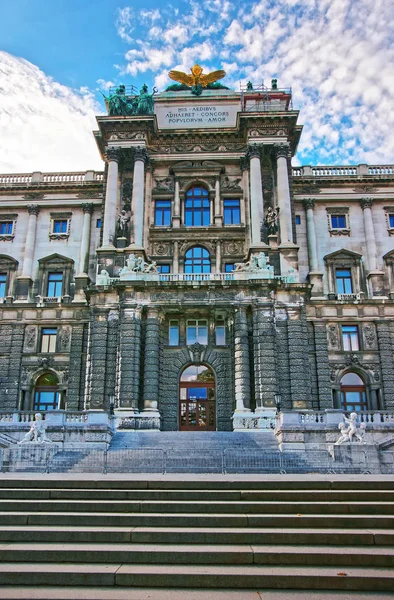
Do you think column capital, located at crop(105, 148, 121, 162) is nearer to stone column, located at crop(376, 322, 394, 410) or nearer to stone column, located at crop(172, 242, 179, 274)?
stone column, located at crop(172, 242, 179, 274)

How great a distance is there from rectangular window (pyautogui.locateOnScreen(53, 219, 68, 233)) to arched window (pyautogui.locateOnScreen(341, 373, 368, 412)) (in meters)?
26.0

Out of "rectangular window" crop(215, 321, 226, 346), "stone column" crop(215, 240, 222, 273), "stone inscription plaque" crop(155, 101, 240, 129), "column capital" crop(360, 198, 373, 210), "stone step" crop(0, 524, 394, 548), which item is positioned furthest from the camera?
"column capital" crop(360, 198, 373, 210)

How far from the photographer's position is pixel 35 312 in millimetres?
43750

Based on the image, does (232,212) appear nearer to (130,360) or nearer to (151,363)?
(151,363)

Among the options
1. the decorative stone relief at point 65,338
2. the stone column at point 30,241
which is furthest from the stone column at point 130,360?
the stone column at point 30,241

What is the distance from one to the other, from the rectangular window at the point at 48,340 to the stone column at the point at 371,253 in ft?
83.3

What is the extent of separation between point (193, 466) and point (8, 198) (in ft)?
114

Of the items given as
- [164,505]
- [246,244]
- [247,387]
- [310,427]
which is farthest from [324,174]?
[164,505]

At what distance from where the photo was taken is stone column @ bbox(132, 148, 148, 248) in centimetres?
4142

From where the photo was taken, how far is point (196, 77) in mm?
48125

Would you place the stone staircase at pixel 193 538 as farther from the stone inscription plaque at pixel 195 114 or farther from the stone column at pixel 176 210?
the stone inscription plaque at pixel 195 114

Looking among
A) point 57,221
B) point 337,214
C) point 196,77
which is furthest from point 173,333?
point 196,77

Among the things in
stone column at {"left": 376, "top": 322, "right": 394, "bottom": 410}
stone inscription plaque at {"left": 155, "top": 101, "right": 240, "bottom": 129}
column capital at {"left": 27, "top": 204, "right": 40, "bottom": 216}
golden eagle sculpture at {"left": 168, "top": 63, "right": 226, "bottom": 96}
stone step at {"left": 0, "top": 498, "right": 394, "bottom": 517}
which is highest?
golden eagle sculpture at {"left": 168, "top": 63, "right": 226, "bottom": 96}

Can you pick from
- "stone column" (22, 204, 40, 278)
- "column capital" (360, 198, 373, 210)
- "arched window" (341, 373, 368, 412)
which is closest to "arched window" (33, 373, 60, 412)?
"stone column" (22, 204, 40, 278)
